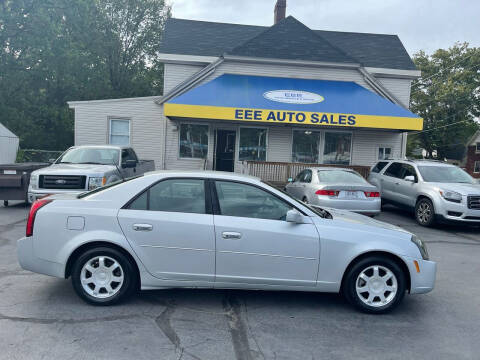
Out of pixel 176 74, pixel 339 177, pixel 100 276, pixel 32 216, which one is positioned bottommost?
pixel 100 276

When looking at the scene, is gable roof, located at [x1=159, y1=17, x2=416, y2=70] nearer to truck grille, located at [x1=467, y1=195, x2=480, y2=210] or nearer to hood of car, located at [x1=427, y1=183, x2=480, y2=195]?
hood of car, located at [x1=427, y1=183, x2=480, y2=195]

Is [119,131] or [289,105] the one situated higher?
[289,105]

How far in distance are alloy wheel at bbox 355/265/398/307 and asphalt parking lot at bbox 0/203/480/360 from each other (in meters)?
0.18

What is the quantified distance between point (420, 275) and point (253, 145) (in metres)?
12.9

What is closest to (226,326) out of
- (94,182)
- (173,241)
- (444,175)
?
(173,241)

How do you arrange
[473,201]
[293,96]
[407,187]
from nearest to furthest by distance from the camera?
[473,201]
[407,187]
[293,96]

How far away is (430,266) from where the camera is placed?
4355 mm

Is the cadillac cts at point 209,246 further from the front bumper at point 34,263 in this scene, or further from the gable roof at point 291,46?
the gable roof at point 291,46

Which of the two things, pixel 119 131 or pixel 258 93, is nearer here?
pixel 258 93

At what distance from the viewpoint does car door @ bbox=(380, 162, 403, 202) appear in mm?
11709

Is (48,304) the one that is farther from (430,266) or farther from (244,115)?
(244,115)

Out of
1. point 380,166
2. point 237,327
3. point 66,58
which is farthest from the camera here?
point 66,58

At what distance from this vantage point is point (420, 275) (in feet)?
14.2

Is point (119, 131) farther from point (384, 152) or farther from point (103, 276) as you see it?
point (103, 276)
